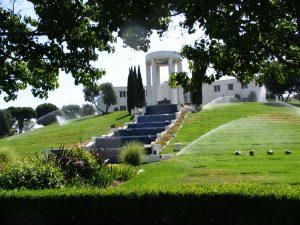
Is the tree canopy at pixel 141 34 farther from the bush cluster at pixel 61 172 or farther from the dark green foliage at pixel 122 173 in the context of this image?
the dark green foliage at pixel 122 173

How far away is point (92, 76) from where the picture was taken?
11.1 meters

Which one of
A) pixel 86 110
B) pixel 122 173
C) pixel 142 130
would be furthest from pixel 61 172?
pixel 86 110

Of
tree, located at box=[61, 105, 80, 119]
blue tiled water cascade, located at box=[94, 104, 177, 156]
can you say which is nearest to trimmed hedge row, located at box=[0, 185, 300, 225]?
blue tiled water cascade, located at box=[94, 104, 177, 156]

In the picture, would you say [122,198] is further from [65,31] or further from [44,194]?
[65,31]

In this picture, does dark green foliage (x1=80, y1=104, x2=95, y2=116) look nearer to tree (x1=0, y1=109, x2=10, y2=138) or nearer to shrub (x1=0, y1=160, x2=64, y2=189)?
tree (x1=0, y1=109, x2=10, y2=138)

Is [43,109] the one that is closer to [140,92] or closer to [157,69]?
[157,69]

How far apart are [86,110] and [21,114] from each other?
14.2 meters

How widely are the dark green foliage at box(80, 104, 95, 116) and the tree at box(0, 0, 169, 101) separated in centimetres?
8712

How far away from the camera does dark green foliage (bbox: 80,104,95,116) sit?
9838 cm

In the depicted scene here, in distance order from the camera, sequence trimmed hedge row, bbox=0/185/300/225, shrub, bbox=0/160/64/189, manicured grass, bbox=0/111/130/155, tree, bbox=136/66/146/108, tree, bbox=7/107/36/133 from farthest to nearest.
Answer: tree, bbox=7/107/36/133 → tree, bbox=136/66/146/108 → manicured grass, bbox=0/111/130/155 → shrub, bbox=0/160/64/189 → trimmed hedge row, bbox=0/185/300/225

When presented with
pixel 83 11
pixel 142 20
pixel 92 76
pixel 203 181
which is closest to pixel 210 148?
pixel 203 181

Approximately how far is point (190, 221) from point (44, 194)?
3.08 meters

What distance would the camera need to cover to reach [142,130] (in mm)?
33375

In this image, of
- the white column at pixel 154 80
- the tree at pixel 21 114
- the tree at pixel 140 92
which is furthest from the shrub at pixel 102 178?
the tree at pixel 21 114
